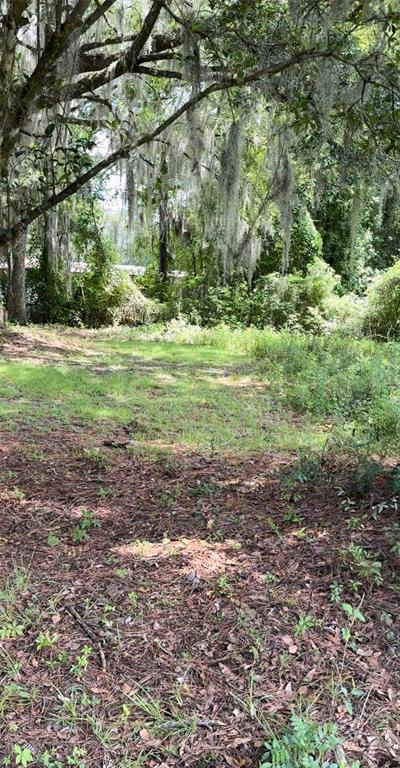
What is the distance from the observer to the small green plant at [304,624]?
6.75 feet

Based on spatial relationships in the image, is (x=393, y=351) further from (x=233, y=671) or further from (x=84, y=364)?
(x=233, y=671)

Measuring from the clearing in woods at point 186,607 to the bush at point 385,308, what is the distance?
7.66 meters

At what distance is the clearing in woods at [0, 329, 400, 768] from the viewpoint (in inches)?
67.9

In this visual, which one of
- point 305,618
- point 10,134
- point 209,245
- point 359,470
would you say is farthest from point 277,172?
point 209,245

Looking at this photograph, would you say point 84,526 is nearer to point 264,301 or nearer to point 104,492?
point 104,492

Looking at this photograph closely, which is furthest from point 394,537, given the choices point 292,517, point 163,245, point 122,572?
point 163,245

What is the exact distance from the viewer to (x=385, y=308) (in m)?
11.1

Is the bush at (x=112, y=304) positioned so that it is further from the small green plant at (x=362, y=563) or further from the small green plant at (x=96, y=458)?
the small green plant at (x=362, y=563)

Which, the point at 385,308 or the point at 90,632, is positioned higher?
the point at 385,308

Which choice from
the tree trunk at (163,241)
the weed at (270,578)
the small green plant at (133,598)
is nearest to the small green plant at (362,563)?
Answer: the weed at (270,578)

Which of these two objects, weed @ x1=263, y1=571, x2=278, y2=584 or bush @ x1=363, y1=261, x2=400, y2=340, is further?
bush @ x1=363, y1=261, x2=400, y2=340

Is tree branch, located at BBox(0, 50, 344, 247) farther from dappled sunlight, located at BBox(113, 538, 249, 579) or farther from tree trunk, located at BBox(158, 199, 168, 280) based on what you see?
tree trunk, located at BBox(158, 199, 168, 280)

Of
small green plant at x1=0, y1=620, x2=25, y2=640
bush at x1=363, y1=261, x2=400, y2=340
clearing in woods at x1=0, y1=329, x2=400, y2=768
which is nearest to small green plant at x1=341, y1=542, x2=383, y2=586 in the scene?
clearing in woods at x1=0, y1=329, x2=400, y2=768

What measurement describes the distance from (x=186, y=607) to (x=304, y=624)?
1.48 feet
